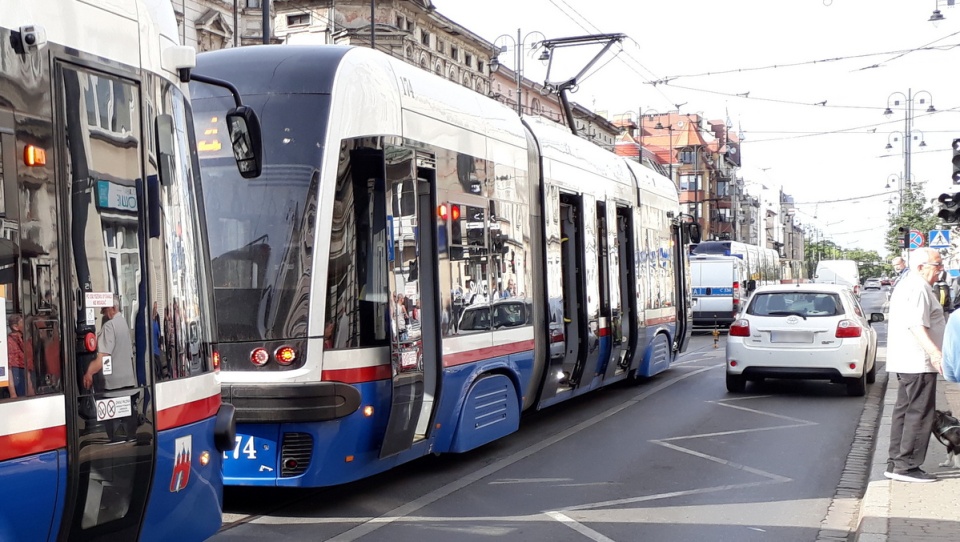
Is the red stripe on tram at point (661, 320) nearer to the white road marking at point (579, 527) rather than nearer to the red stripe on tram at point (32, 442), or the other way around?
the white road marking at point (579, 527)

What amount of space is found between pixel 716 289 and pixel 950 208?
1924 centimetres

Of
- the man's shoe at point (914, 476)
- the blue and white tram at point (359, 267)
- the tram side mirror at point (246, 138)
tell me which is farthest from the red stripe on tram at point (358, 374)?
the man's shoe at point (914, 476)

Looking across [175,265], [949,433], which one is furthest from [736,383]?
[175,265]

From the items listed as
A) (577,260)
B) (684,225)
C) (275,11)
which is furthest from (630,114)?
(577,260)

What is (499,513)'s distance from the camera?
24.1 feet

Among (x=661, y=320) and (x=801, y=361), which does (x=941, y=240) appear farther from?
(x=801, y=361)

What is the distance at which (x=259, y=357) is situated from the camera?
6836 mm

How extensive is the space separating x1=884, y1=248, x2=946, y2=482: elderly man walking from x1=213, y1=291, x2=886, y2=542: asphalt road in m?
0.64

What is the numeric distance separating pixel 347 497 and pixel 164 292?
3.51 m

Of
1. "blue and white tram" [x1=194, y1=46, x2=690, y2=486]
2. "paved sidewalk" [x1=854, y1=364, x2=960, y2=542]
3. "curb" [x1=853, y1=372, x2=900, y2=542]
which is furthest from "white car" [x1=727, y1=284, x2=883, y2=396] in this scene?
"blue and white tram" [x1=194, y1=46, x2=690, y2=486]

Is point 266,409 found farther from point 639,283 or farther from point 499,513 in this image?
point 639,283

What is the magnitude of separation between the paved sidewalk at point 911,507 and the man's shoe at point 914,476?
6 centimetres

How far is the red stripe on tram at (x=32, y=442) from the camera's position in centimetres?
367

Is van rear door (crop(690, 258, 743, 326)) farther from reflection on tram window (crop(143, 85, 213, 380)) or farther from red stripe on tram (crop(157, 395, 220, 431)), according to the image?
reflection on tram window (crop(143, 85, 213, 380))
